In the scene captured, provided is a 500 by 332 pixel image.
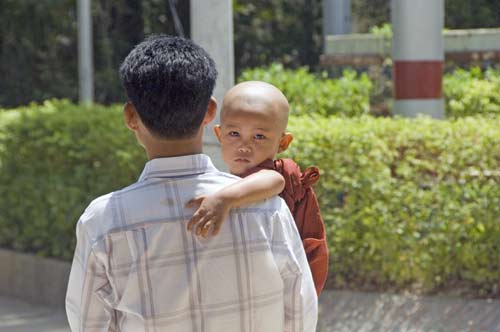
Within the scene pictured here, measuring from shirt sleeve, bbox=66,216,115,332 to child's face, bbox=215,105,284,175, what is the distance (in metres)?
0.70

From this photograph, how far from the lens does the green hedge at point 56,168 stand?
6965 millimetres

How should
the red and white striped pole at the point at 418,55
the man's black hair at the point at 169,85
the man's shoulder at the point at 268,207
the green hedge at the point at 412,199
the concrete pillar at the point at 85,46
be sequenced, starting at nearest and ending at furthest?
the man's black hair at the point at 169,85 < the man's shoulder at the point at 268,207 < the green hedge at the point at 412,199 < the red and white striped pole at the point at 418,55 < the concrete pillar at the point at 85,46

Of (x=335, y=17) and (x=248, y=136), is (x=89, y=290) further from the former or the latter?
(x=335, y=17)

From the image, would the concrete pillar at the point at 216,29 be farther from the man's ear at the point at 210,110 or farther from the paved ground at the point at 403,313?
the man's ear at the point at 210,110

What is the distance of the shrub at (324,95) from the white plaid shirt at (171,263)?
4891mm

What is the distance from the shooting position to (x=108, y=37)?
14727 millimetres

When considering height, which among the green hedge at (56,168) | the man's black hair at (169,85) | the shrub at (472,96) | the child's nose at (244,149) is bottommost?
the green hedge at (56,168)

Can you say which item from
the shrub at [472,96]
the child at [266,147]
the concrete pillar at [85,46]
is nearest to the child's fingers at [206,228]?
the child at [266,147]

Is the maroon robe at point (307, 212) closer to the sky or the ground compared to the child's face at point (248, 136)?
closer to the ground

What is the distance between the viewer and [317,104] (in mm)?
7297

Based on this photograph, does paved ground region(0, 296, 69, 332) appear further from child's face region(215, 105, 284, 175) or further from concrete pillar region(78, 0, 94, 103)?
concrete pillar region(78, 0, 94, 103)

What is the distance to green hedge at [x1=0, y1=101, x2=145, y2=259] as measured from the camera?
696 centimetres

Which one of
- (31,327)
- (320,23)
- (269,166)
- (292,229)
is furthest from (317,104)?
(320,23)

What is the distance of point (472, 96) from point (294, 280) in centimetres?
514
